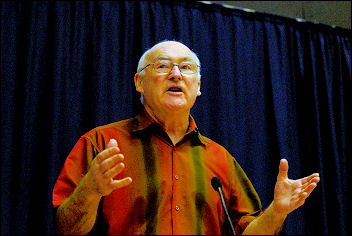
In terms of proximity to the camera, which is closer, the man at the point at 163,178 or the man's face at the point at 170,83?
the man at the point at 163,178

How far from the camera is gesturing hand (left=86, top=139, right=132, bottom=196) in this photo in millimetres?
962

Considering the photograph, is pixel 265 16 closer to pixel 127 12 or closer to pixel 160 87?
pixel 127 12

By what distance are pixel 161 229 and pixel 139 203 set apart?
0.14 metres

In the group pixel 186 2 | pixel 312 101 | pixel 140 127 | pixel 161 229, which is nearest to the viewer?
pixel 161 229

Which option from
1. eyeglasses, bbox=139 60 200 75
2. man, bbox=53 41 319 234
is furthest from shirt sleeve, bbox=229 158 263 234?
eyeglasses, bbox=139 60 200 75

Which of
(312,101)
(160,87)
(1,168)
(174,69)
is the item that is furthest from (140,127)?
(312,101)

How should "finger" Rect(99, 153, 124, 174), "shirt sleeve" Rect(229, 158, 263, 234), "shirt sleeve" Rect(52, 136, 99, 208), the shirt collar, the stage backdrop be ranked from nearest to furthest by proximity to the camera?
1. "finger" Rect(99, 153, 124, 174)
2. "shirt sleeve" Rect(52, 136, 99, 208)
3. "shirt sleeve" Rect(229, 158, 263, 234)
4. the shirt collar
5. the stage backdrop

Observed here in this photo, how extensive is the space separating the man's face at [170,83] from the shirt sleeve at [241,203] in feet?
1.46

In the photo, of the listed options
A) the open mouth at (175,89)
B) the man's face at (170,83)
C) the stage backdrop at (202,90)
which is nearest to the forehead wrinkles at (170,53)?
the man's face at (170,83)

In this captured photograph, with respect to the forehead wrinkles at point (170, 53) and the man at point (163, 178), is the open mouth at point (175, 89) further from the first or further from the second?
the forehead wrinkles at point (170, 53)

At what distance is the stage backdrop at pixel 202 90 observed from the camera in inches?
92.0

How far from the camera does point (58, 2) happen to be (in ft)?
8.61

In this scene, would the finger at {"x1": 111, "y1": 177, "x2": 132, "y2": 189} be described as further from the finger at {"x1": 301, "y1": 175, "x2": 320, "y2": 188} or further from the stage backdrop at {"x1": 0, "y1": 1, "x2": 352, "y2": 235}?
the stage backdrop at {"x1": 0, "y1": 1, "x2": 352, "y2": 235}

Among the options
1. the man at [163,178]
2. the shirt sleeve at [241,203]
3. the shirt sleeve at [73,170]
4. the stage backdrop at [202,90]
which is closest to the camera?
the man at [163,178]
